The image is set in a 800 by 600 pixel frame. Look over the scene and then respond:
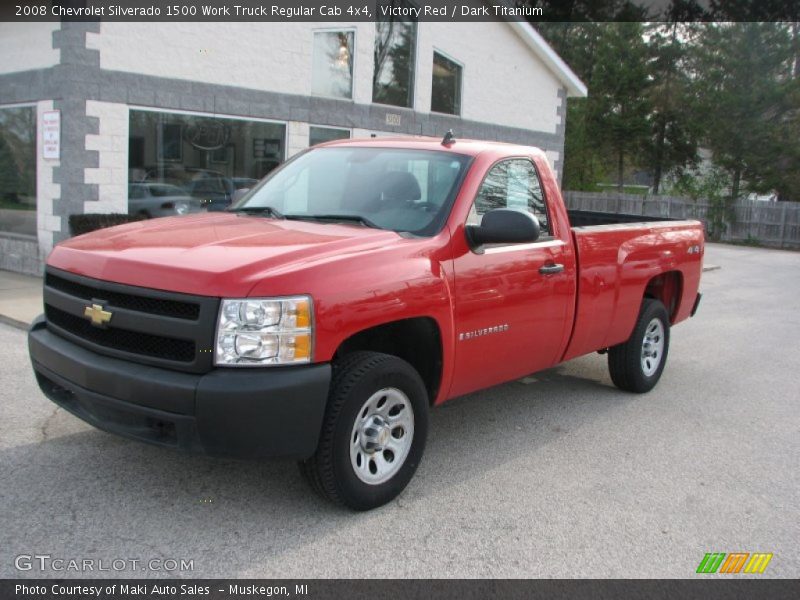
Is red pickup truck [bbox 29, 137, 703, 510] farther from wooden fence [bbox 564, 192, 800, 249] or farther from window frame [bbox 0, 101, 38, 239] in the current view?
wooden fence [bbox 564, 192, 800, 249]

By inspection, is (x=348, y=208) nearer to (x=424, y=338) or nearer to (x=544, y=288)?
(x=424, y=338)

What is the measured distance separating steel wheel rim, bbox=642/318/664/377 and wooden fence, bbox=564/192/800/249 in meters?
20.6

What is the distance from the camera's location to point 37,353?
4.35m

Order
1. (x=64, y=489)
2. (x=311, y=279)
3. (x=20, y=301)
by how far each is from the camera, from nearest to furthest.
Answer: (x=311, y=279)
(x=64, y=489)
(x=20, y=301)

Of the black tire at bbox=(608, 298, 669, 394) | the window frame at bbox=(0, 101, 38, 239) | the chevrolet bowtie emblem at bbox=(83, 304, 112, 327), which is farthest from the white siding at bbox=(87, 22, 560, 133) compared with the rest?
the chevrolet bowtie emblem at bbox=(83, 304, 112, 327)

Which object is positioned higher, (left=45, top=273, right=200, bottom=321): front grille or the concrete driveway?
(left=45, top=273, right=200, bottom=321): front grille

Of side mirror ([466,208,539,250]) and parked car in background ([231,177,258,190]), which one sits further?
parked car in background ([231,177,258,190])

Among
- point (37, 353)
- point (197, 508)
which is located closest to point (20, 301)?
point (37, 353)

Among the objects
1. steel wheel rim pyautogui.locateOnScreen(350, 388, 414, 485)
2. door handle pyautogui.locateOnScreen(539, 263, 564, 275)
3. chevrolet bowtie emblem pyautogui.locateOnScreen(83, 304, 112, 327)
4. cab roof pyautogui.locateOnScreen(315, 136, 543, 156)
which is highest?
cab roof pyautogui.locateOnScreen(315, 136, 543, 156)

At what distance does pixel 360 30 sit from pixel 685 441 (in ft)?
35.2

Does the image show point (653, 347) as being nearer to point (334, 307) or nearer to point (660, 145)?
point (334, 307)

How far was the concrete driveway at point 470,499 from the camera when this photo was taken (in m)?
3.69

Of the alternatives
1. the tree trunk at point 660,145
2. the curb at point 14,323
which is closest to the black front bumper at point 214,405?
the curb at point 14,323

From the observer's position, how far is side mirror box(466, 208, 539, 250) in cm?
447
